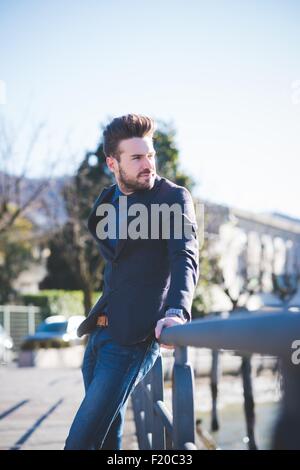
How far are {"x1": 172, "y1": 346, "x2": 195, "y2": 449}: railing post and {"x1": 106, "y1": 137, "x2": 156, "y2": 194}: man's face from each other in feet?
2.46

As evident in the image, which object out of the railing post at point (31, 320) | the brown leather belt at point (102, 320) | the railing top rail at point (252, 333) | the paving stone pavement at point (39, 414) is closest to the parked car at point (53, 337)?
the railing post at point (31, 320)

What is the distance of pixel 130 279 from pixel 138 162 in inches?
17.7

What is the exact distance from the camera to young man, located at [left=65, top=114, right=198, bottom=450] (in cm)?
208

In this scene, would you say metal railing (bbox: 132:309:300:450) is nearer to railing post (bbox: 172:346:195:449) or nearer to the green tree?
railing post (bbox: 172:346:195:449)

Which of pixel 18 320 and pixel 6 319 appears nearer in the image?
pixel 6 319

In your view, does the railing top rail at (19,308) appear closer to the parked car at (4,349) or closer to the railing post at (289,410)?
the parked car at (4,349)

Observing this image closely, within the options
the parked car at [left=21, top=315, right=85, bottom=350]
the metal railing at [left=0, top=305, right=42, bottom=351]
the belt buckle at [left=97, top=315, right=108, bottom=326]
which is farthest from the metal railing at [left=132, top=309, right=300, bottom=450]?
the metal railing at [left=0, top=305, right=42, bottom=351]

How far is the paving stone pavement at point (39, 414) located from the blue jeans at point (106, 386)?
2.76m

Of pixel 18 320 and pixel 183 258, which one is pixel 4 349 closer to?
pixel 18 320

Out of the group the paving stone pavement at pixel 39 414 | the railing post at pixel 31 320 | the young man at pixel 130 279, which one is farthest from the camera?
the railing post at pixel 31 320

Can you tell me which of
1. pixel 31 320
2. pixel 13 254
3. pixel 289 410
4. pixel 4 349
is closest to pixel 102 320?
pixel 289 410

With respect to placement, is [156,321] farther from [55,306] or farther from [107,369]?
Answer: [55,306]

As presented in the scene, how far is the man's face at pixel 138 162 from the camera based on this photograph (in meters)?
2.39

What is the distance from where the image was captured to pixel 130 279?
223 centimetres
